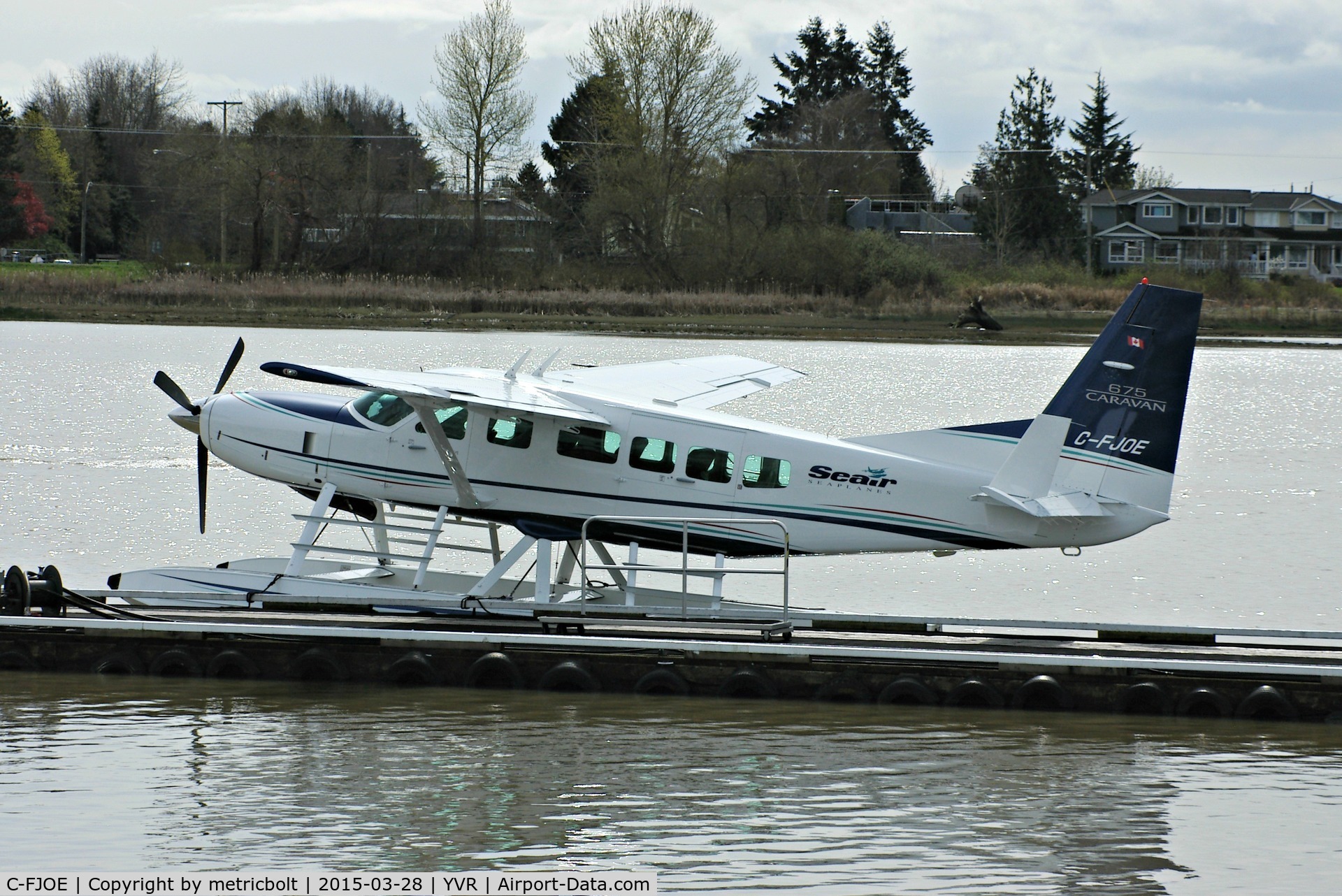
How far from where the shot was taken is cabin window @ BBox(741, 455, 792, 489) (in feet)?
38.5

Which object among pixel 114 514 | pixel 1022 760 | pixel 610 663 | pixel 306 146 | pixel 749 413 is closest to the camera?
pixel 1022 760

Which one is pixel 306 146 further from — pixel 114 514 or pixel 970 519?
pixel 970 519

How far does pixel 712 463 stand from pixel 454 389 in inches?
87.5

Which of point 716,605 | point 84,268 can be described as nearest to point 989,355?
point 716,605

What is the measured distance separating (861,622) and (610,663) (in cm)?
245

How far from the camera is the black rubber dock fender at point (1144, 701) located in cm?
1091

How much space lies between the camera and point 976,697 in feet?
36.2

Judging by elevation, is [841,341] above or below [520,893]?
above

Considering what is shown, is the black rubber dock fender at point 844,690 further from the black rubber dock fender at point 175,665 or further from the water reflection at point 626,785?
the black rubber dock fender at point 175,665

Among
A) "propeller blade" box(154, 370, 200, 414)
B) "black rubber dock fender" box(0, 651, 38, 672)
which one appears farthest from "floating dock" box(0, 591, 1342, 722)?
"propeller blade" box(154, 370, 200, 414)

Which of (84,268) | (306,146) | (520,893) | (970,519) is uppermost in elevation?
(306,146)

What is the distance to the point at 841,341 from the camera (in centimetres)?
5234

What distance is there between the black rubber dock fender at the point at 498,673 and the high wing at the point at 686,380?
2.75 metres
